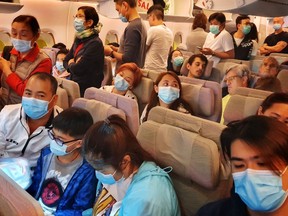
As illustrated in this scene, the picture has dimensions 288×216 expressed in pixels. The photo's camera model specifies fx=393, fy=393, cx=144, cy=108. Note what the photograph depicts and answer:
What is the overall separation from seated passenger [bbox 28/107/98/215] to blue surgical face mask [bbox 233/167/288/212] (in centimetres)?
81

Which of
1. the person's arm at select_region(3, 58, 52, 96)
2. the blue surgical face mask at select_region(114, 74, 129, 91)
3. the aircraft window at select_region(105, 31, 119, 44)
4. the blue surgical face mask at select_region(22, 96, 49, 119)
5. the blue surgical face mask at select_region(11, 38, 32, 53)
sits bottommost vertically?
the aircraft window at select_region(105, 31, 119, 44)

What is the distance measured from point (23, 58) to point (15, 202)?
1.78 metres

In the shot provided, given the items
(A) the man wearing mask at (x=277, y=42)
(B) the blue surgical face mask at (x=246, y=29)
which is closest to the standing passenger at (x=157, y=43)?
(B) the blue surgical face mask at (x=246, y=29)

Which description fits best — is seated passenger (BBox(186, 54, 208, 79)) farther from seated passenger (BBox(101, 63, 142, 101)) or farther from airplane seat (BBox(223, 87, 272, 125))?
airplane seat (BBox(223, 87, 272, 125))

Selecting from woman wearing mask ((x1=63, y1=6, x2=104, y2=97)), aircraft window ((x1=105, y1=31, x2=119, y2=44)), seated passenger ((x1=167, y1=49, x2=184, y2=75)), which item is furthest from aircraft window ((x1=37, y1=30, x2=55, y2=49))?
woman wearing mask ((x1=63, y1=6, x2=104, y2=97))

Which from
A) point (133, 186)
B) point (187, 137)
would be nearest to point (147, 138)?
point (187, 137)

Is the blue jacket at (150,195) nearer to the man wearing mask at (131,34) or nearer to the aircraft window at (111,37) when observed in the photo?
the man wearing mask at (131,34)

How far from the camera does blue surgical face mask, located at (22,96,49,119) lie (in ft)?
7.07

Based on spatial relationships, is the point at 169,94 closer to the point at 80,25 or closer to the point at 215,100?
the point at 215,100

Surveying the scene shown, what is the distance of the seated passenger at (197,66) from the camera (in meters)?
4.07

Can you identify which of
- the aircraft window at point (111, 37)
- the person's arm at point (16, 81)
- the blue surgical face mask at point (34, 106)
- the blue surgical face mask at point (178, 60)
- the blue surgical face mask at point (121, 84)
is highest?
the person's arm at point (16, 81)

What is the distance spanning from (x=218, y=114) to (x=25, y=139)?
144cm

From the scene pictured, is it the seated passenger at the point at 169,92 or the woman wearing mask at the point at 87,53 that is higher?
the woman wearing mask at the point at 87,53

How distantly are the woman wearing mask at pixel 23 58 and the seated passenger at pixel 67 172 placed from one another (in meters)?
0.72
